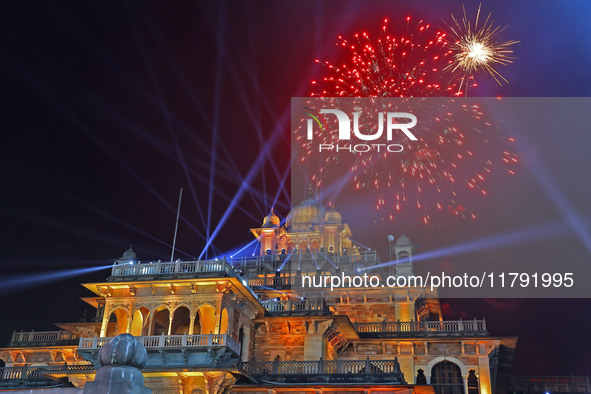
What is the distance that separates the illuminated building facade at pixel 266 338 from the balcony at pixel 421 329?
67mm

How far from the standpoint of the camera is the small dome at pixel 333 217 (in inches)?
2384

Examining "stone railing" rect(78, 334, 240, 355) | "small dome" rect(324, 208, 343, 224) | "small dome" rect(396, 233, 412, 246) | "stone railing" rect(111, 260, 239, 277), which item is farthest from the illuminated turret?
"stone railing" rect(78, 334, 240, 355)

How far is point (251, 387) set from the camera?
31453mm

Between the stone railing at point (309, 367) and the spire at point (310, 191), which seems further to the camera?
the spire at point (310, 191)

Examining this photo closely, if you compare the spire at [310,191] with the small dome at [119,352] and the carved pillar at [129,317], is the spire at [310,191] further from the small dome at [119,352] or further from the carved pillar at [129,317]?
the small dome at [119,352]

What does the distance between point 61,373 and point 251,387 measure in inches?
415

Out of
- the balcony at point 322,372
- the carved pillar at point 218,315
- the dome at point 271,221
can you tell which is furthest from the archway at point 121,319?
the dome at point 271,221

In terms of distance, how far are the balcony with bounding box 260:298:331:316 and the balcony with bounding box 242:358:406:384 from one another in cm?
432

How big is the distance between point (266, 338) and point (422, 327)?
34.0ft

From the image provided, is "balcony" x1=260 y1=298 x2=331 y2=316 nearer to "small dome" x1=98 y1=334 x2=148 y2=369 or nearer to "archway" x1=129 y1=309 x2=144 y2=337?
"archway" x1=129 y1=309 x2=144 y2=337

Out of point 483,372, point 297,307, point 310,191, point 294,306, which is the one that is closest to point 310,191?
point 310,191

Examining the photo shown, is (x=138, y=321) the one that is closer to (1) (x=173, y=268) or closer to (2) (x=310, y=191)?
(1) (x=173, y=268)

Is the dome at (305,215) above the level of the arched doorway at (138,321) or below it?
above

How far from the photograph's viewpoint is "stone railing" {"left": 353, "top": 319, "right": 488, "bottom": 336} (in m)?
38.2
